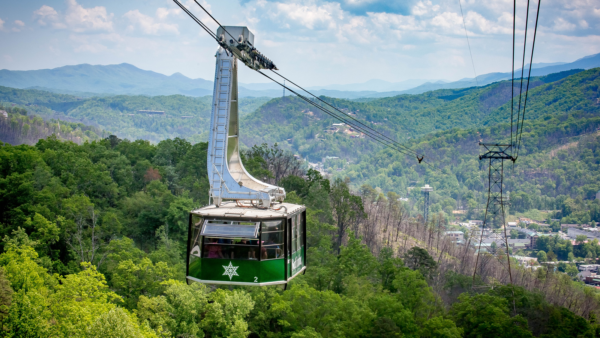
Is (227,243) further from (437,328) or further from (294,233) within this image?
(437,328)

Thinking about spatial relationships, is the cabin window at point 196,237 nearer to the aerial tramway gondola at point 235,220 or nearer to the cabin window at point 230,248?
the aerial tramway gondola at point 235,220

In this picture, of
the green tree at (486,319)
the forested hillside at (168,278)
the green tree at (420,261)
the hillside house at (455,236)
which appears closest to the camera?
the forested hillside at (168,278)

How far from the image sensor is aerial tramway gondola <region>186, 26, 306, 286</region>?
16.2m

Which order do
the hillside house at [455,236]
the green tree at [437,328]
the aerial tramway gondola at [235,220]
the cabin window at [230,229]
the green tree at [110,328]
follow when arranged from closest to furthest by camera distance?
1. the cabin window at [230,229]
2. the aerial tramway gondola at [235,220]
3. the green tree at [110,328]
4. the green tree at [437,328]
5. the hillside house at [455,236]

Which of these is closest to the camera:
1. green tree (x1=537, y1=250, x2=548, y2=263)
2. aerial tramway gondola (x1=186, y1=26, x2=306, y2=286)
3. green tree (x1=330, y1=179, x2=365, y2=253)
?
aerial tramway gondola (x1=186, y1=26, x2=306, y2=286)

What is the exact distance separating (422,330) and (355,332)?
15.6ft

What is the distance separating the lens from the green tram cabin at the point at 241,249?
1631 cm

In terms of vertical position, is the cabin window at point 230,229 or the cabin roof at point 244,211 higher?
the cabin roof at point 244,211

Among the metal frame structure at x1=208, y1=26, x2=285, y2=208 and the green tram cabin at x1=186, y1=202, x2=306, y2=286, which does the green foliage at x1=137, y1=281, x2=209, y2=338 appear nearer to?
the metal frame structure at x1=208, y1=26, x2=285, y2=208

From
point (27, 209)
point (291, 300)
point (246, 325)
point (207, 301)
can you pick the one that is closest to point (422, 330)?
point (291, 300)

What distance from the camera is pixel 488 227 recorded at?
630 ft

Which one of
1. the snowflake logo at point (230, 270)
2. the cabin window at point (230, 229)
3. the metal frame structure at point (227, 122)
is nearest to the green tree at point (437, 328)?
the metal frame structure at point (227, 122)

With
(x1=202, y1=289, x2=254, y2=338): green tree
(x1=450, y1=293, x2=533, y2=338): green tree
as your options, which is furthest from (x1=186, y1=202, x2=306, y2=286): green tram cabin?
(x1=450, y1=293, x2=533, y2=338): green tree

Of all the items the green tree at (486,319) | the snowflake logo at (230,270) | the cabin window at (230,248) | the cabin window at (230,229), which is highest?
the cabin window at (230,229)
